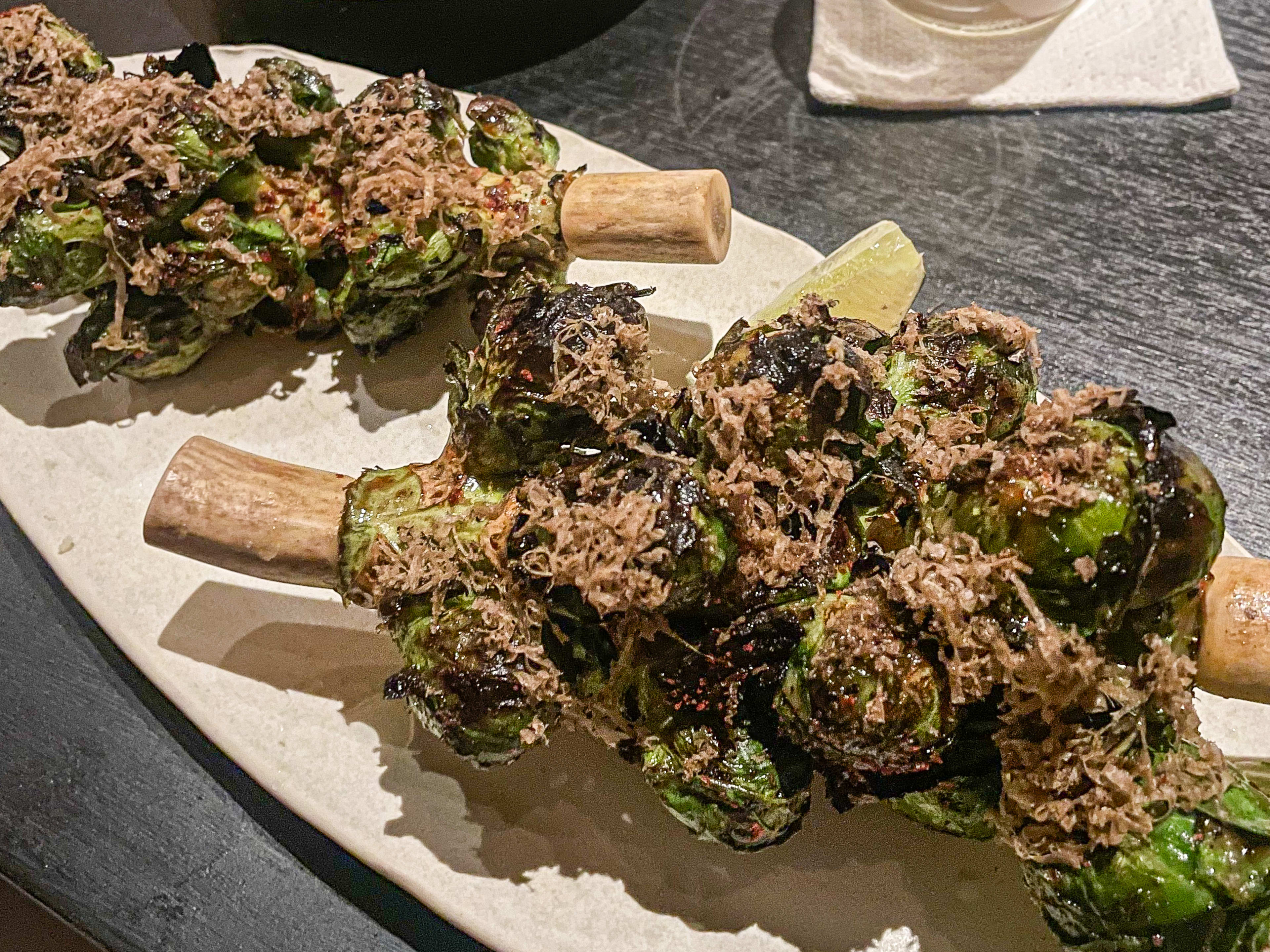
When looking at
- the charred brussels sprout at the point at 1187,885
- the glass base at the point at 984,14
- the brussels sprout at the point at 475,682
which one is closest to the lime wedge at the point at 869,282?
the brussels sprout at the point at 475,682

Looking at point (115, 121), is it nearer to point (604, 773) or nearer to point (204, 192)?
point (204, 192)

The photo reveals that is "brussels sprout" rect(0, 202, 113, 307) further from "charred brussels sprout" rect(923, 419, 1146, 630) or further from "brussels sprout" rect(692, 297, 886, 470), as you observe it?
"charred brussels sprout" rect(923, 419, 1146, 630)

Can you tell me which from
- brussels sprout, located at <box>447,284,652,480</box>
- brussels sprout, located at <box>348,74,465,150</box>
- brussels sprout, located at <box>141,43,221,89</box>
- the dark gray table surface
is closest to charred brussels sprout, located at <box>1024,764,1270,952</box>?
brussels sprout, located at <box>447,284,652,480</box>

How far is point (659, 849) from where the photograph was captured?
2227mm

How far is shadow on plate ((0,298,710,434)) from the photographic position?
2.82 m

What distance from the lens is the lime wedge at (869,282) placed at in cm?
252

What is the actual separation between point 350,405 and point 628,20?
8.25 ft

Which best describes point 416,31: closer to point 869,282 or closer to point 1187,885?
point 869,282

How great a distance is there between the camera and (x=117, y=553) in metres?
2.61

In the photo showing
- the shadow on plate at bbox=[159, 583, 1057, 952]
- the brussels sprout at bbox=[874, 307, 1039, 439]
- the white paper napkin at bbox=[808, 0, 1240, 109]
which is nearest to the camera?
the brussels sprout at bbox=[874, 307, 1039, 439]

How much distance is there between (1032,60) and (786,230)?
3.90 ft

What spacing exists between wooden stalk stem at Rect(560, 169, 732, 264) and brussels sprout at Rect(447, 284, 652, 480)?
0.38 metres

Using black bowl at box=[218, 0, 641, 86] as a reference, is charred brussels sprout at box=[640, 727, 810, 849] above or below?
below

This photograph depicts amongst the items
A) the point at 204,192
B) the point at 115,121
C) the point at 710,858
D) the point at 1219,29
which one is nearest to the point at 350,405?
the point at 204,192
